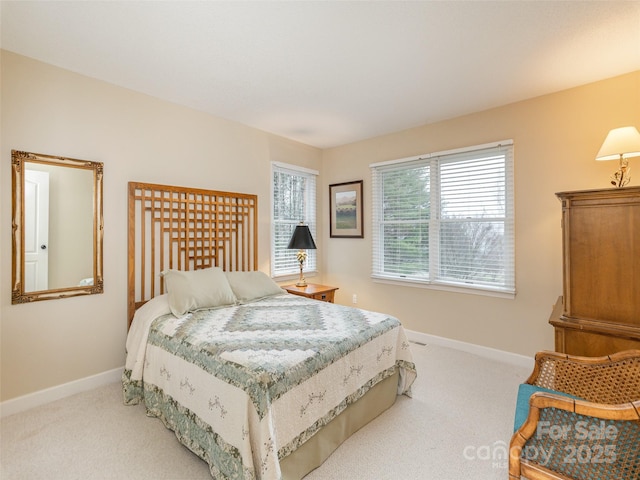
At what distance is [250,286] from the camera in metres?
3.14

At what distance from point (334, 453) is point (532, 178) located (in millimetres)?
3007

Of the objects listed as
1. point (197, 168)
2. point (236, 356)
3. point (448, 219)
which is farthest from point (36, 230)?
point (448, 219)

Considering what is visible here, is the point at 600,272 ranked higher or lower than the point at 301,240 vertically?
lower

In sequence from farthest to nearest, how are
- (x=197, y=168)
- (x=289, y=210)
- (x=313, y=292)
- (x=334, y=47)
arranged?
(x=289, y=210) → (x=313, y=292) → (x=197, y=168) → (x=334, y=47)

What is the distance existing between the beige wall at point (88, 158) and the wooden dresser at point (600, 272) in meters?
3.25

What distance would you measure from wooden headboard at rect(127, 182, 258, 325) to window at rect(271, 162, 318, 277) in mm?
441

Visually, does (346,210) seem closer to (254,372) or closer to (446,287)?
(446,287)

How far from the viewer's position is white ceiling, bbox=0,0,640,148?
186 centimetres

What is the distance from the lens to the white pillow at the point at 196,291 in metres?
2.54

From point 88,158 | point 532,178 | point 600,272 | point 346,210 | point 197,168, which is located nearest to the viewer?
point 600,272

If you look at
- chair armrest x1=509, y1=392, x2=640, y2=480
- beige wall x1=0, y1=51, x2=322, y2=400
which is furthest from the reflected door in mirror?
chair armrest x1=509, y1=392, x2=640, y2=480

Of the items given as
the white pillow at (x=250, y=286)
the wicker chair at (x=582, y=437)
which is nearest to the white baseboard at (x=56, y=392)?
the white pillow at (x=250, y=286)

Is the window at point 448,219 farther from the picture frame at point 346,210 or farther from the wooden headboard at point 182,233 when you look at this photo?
the wooden headboard at point 182,233

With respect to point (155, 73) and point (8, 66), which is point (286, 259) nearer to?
point (155, 73)
